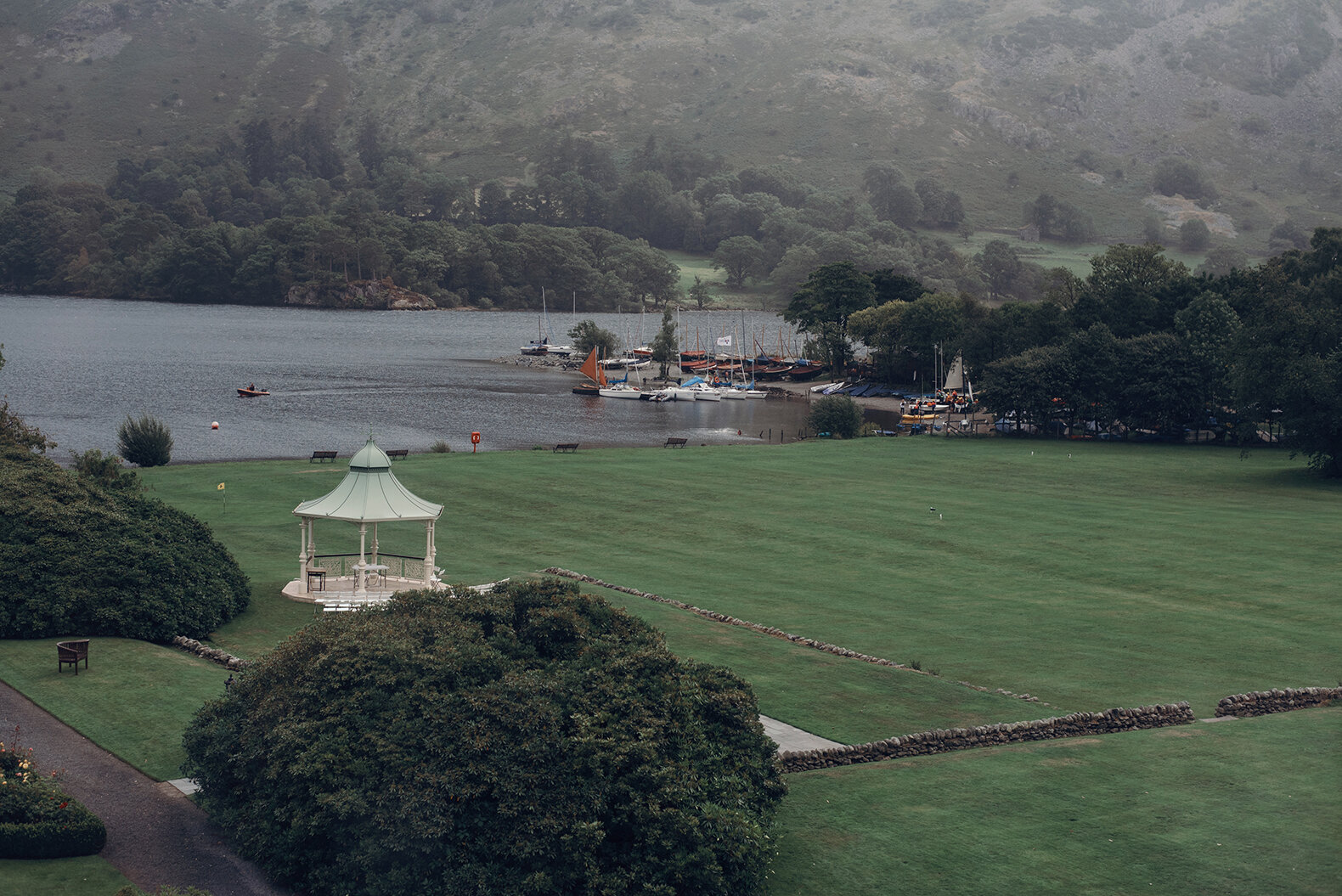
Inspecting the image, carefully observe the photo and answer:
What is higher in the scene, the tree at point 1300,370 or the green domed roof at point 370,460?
the tree at point 1300,370

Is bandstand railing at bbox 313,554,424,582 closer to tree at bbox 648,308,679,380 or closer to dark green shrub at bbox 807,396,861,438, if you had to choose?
dark green shrub at bbox 807,396,861,438

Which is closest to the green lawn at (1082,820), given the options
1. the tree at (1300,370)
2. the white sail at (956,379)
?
the tree at (1300,370)

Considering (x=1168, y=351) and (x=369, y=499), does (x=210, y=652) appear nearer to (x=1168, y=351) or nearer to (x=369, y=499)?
(x=369, y=499)

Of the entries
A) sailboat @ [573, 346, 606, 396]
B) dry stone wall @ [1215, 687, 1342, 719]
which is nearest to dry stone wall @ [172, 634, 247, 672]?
dry stone wall @ [1215, 687, 1342, 719]

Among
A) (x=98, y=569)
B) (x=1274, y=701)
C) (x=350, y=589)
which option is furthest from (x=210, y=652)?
(x=1274, y=701)

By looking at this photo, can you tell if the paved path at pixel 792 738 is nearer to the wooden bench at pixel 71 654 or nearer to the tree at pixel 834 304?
the wooden bench at pixel 71 654
